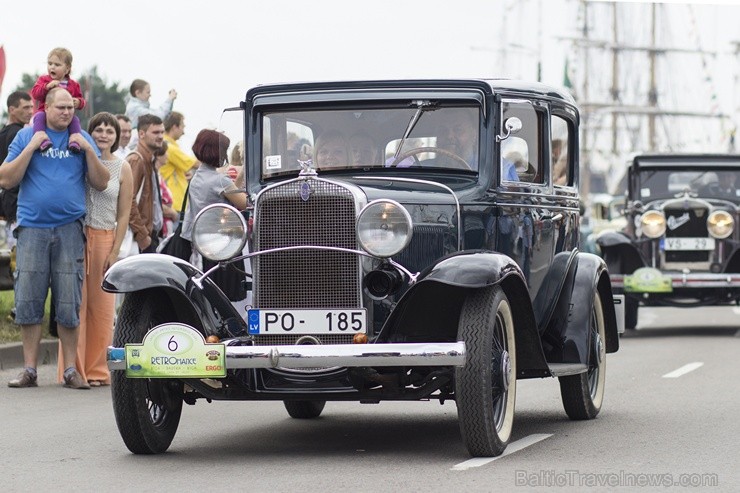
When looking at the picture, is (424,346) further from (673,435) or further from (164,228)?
(164,228)

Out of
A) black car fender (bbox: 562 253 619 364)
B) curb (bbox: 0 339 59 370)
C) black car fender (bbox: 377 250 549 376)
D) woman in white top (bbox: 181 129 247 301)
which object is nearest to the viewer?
black car fender (bbox: 377 250 549 376)

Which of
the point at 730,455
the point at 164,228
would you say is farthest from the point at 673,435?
the point at 164,228

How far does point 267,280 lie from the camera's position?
26.0 ft

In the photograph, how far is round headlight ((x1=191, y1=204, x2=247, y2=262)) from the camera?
8.01 m

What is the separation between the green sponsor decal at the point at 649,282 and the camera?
19000 mm

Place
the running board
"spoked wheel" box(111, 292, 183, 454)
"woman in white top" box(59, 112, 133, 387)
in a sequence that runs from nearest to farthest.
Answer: "spoked wheel" box(111, 292, 183, 454) < the running board < "woman in white top" box(59, 112, 133, 387)

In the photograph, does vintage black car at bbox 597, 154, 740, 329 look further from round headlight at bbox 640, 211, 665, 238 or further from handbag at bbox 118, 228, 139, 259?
handbag at bbox 118, 228, 139, 259

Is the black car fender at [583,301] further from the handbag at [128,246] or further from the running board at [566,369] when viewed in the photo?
the handbag at [128,246]

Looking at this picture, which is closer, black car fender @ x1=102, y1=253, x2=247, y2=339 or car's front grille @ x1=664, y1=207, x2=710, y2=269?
black car fender @ x1=102, y1=253, x2=247, y2=339

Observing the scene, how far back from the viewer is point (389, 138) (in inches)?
343

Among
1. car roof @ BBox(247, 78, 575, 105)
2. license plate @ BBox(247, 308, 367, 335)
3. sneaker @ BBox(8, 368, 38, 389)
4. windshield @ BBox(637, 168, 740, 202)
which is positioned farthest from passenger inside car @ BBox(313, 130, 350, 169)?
windshield @ BBox(637, 168, 740, 202)

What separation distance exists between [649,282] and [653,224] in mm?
773

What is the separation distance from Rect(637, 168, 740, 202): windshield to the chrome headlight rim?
1.93ft

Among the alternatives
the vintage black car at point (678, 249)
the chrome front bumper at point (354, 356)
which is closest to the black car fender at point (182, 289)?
the chrome front bumper at point (354, 356)
